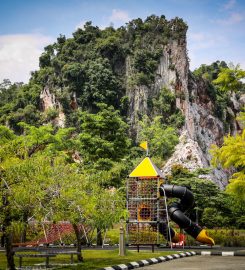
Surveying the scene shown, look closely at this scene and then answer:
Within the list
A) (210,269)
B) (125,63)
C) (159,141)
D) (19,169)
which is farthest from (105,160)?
(125,63)

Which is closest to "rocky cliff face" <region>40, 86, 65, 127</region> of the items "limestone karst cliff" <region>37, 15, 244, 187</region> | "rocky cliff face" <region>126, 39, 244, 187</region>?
"limestone karst cliff" <region>37, 15, 244, 187</region>

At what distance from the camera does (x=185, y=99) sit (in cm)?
6919

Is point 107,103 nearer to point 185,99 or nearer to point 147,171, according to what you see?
point 185,99

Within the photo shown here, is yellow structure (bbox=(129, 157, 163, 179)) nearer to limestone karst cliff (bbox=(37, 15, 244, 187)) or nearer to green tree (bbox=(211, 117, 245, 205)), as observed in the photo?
green tree (bbox=(211, 117, 245, 205))

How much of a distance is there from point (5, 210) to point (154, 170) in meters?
14.6

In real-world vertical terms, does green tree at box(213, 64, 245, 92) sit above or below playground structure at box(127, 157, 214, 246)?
above

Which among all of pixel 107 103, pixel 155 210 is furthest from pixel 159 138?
pixel 155 210

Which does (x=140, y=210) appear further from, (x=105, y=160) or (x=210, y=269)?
(x=210, y=269)

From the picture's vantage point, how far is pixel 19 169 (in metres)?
9.21

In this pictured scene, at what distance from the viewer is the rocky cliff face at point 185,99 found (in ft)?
220

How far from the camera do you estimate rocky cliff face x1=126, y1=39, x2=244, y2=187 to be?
220ft

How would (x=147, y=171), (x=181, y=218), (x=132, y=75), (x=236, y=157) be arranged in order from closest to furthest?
1. (x=236, y=157)
2. (x=147, y=171)
3. (x=181, y=218)
4. (x=132, y=75)

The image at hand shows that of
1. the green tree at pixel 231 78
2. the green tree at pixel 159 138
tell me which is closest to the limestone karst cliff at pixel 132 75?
the green tree at pixel 159 138

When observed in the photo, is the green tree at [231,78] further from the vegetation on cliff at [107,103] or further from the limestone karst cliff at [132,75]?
the limestone karst cliff at [132,75]
